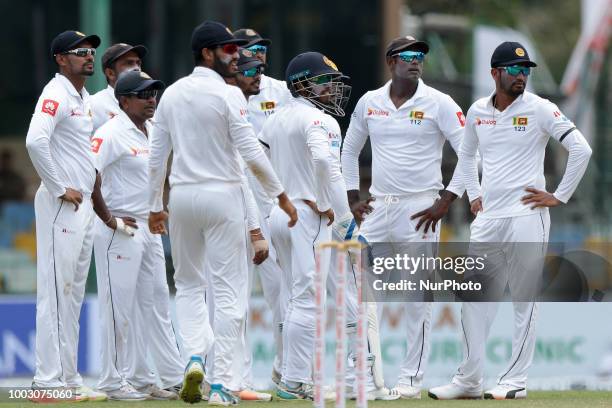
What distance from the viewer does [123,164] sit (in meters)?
11.0

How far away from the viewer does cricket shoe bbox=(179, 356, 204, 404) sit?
9414 millimetres

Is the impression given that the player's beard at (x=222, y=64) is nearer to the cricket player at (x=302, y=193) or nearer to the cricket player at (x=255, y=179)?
the cricket player at (x=302, y=193)

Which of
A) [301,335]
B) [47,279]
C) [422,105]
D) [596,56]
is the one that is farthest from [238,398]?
[596,56]

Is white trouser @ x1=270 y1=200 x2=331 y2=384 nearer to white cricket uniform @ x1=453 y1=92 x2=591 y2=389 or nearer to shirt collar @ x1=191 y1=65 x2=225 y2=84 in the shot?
white cricket uniform @ x1=453 y1=92 x2=591 y2=389

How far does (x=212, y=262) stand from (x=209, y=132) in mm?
857

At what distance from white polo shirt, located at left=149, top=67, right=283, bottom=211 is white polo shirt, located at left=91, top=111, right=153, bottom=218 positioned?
4.14ft

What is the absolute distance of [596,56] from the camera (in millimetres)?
27219

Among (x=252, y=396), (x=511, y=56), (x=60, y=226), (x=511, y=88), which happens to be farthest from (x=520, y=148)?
(x=60, y=226)

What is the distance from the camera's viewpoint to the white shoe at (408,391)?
10.9 m

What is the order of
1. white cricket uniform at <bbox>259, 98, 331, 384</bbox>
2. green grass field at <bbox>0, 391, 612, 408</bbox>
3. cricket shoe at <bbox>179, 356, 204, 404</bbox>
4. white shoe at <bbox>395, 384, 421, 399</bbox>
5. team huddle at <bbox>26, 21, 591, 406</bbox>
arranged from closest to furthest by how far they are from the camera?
1. cricket shoe at <bbox>179, 356, 204, 404</bbox>
2. team huddle at <bbox>26, 21, 591, 406</bbox>
3. green grass field at <bbox>0, 391, 612, 408</bbox>
4. white cricket uniform at <bbox>259, 98, 331, 384</bbox>
5. white shoe at <bbox>395, 384, 421, 399</bbox>

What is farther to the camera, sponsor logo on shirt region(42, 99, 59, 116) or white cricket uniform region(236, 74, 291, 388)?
white cricket uniform region(236, 74, 291, 388)

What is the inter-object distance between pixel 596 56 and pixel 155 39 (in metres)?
8.98

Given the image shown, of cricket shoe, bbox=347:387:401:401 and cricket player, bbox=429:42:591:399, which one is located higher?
cricket player, bbox=429:42:591:399

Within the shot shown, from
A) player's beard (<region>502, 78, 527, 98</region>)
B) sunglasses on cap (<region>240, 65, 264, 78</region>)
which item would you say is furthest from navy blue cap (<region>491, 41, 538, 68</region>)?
sunglasses on cap (<region>240, 65, 264, 78</region>)
